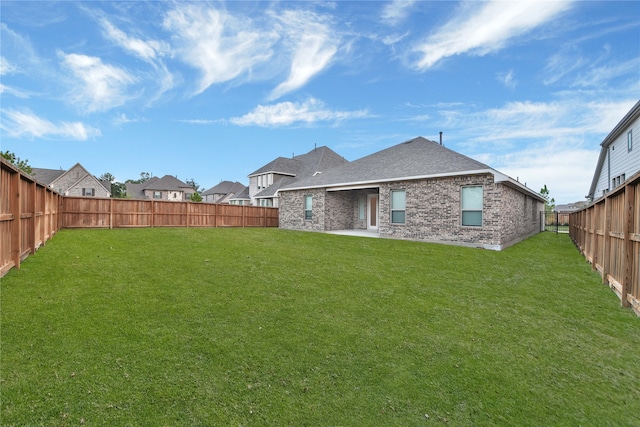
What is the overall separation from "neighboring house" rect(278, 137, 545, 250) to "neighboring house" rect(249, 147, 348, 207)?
408 inches

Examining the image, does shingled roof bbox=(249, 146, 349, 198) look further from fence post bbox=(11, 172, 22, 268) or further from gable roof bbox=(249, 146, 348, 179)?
fence post bbox=(11, 172, 22, 268)

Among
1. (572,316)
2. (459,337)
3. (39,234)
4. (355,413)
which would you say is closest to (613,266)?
(572,316)

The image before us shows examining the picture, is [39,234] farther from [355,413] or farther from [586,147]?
[586,147]

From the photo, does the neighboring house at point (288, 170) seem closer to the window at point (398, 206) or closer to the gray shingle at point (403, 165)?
the gray shingle at point (403, 165)

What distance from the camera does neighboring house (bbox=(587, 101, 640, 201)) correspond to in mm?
13276

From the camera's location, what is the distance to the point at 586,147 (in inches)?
784

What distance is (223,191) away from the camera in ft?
181

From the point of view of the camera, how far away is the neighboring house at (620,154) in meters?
13.3

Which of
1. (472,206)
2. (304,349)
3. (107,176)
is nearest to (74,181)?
(107,176)

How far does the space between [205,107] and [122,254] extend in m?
17.8

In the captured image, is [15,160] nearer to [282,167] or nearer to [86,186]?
[86,186]

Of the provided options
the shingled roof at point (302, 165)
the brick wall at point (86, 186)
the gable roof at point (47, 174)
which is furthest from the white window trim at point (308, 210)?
the gable roof at point (47, 174)

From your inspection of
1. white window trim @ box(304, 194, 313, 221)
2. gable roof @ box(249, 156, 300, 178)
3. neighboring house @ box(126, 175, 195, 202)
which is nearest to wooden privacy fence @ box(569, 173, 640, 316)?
white window trim @ box(304, 194, 313, 221)

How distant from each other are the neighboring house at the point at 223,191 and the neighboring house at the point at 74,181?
1742 cm
